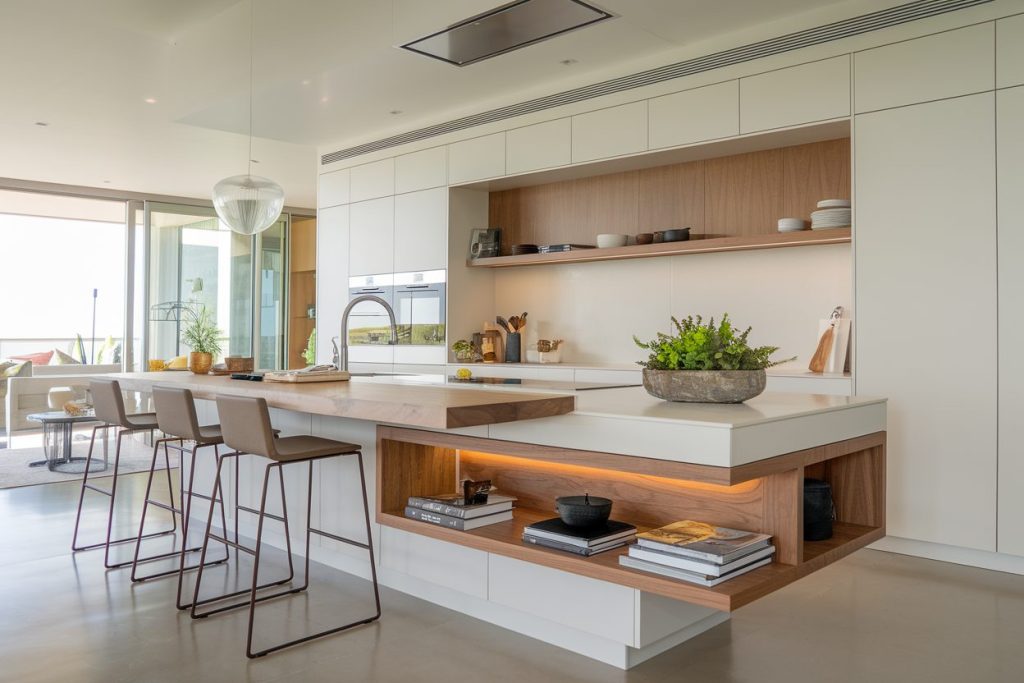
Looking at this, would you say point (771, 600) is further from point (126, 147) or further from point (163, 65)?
point (126, 147)

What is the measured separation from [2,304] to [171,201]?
5356mm

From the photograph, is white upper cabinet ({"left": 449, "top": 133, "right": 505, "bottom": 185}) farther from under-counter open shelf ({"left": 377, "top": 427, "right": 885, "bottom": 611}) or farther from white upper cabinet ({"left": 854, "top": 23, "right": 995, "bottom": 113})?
under-counter open shelf ({"left": 377, "top": 427, "right": 885, "bottom": 611})

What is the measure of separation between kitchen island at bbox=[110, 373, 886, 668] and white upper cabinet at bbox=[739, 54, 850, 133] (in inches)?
76.4

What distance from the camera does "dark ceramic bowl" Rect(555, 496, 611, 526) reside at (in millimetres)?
2365

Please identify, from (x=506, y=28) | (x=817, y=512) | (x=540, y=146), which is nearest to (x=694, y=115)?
(x=540, y=146)

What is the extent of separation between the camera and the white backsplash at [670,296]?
460 cm

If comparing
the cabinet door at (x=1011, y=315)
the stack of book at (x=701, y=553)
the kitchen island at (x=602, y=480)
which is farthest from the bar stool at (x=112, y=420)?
the cabinet door at (x=1011, y=315)

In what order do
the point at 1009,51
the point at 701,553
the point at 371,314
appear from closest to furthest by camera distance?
the point at 701,553 < the point at 1009,51 < the point at 371,314

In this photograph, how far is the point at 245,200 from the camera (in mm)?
4199

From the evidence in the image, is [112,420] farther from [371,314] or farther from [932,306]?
[932,306]

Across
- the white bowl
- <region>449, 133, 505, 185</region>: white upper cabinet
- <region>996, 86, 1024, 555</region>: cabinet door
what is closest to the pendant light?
<region>449, 133, 505, 185</region>: white upper cabinet

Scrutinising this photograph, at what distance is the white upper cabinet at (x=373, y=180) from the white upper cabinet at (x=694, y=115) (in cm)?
247

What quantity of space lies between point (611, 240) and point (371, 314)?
2467 millimetres

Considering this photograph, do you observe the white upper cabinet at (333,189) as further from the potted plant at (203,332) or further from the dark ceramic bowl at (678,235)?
the dark ceramic bowl at (678,235)
